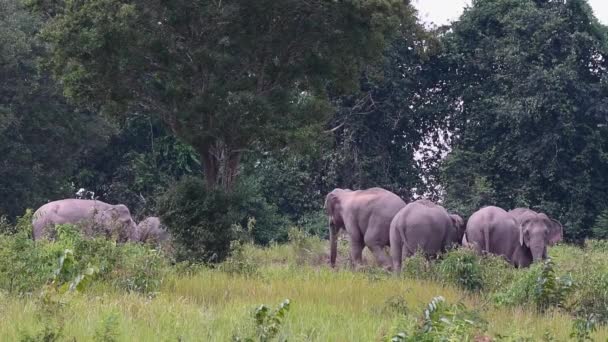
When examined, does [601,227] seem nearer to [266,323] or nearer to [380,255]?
Answer: [380,255]

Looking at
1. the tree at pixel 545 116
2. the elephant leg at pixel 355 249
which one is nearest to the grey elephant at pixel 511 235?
the elephant leg at pixel 355 249

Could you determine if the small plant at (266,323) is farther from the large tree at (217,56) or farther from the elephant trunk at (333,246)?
the elephant trunk at (333,246)

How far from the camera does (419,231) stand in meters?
15.5

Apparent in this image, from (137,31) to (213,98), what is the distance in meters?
1.53

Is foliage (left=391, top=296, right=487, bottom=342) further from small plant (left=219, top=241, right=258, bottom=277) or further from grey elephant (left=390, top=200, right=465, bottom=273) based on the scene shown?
grey elephant (left=390, top=200, right=465, bottom=273)

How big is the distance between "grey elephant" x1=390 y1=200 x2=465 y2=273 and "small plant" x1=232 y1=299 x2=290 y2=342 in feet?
27.2

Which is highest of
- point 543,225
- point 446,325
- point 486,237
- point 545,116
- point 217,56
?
point 545,116

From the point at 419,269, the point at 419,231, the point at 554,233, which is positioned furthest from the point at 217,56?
the point at 554,233

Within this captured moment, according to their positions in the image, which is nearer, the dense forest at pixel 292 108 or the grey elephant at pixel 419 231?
the dense forest at pixel 292 108

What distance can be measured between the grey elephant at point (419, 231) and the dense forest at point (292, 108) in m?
1.99

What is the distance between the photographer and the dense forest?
1495 cm

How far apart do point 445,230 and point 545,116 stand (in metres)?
11.4

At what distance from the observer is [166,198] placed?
14.2 metres

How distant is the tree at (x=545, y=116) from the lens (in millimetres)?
25953
